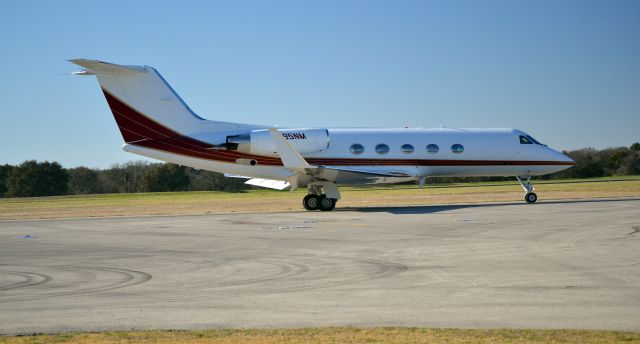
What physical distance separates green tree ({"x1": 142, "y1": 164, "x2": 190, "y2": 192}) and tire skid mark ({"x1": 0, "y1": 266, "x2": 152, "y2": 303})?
61605mm

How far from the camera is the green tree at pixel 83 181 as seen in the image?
280ft

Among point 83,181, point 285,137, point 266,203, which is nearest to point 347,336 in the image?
point 285,137

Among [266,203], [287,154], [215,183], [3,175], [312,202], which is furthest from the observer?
[3,175]

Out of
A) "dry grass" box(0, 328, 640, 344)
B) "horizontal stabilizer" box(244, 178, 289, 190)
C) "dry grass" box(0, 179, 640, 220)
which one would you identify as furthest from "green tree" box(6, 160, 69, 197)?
"dry grass" box(0, 328, 640, 344)

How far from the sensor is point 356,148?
3027cm

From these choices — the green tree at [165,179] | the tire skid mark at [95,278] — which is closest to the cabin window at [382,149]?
the tire skid mark at [95,278]

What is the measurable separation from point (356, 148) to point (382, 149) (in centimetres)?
113

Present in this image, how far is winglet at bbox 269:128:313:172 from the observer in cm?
2688

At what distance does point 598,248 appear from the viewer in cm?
1432

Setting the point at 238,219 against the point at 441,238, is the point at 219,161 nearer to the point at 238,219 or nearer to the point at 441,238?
the point at 238,219

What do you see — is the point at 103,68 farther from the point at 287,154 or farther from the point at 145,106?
the point at 287,154

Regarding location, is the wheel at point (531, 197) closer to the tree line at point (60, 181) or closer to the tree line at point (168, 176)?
the tree line at point (168, 176)

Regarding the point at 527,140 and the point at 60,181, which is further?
the point at 60,181

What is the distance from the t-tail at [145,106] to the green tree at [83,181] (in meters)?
58.2
